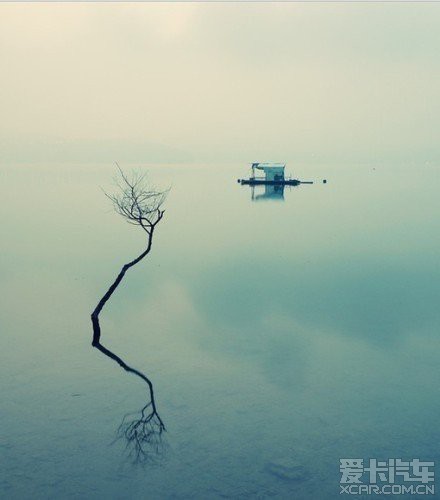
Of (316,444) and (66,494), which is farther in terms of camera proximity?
(316,444)

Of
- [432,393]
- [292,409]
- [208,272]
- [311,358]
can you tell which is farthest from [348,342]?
[208,272]

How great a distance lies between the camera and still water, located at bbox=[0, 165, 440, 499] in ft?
42.7

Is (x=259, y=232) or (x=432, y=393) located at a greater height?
(x=259, y=232)

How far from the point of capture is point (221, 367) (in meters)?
19.1

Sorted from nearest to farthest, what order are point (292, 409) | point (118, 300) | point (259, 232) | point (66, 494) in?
1. point (66, 494)
2. point (292, 409)
3. point (118, 300)
4. point (259, 232)

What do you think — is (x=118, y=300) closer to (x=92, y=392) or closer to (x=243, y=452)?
(x=92, y=392)

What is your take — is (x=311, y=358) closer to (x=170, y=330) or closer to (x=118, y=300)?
(x=170, y=330)

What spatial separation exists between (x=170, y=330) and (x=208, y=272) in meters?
13.0

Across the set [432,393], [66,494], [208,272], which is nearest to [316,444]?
[432,393]

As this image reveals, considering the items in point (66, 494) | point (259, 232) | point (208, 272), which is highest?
point (259, 232)

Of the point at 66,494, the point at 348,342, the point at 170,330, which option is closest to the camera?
the point at 66,494

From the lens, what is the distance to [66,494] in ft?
39.4

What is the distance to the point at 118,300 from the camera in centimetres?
2825

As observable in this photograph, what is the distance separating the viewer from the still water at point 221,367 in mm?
13023
